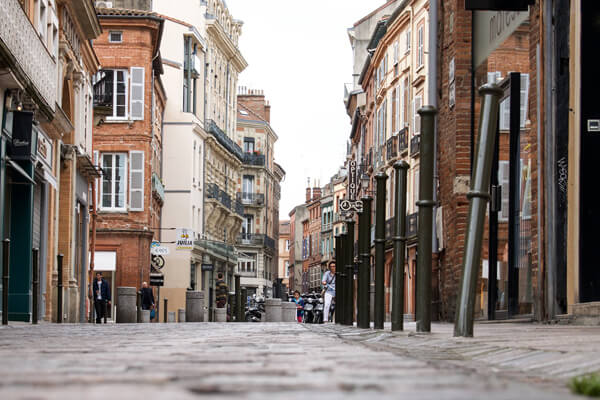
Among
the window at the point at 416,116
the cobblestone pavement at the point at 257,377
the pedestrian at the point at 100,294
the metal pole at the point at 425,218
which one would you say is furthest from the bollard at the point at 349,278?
the window at the point at 416,116

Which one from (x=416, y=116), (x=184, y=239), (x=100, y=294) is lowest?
(x=100, y=294)

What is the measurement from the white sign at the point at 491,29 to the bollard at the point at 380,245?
4756 mm

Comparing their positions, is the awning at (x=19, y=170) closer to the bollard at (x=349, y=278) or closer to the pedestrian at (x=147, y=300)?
the bollard at (x=349, y=278)

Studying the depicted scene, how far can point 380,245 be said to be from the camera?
10.6 m

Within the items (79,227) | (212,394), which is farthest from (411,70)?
(212,394)

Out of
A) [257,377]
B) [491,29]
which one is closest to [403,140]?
[491,29]

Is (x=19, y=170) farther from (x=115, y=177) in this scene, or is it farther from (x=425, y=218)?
(x=115, y=177)

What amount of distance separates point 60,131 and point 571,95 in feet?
58.8

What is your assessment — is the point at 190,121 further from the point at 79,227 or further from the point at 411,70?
the point at 79,227

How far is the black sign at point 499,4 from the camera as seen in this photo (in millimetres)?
14094

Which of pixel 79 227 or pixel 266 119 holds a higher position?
pixel 266 119

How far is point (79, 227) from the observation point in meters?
34.5

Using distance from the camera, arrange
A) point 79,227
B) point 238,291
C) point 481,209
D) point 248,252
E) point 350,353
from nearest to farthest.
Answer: point 350,353 < point 481,209 < point 79,227 < point 238,291 < point 248,252

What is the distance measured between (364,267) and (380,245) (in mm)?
1869
